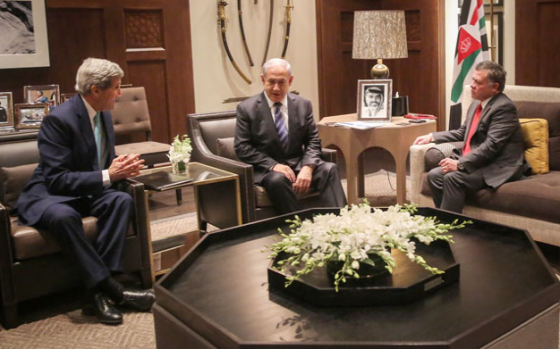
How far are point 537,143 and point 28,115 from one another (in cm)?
306

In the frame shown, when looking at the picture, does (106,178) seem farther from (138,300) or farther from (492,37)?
(492,37)

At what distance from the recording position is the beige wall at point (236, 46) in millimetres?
5777

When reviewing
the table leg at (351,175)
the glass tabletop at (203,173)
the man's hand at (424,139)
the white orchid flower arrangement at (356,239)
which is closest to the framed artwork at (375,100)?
the table leg at (351,175)

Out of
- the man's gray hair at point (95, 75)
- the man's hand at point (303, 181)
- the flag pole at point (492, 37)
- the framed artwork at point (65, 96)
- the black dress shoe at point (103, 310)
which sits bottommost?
the black dress shoe at point (103, 310)

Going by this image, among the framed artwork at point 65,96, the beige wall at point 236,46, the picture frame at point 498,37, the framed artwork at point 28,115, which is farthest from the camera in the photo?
the beige wall at point 236,46

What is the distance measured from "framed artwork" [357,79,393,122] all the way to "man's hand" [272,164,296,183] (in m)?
1.13

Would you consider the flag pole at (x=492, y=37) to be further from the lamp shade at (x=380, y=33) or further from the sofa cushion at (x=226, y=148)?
the sofa cushion at (x=226, y=148)

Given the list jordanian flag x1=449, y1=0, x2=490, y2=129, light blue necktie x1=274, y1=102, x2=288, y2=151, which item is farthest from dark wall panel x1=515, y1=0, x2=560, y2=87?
light blue necktie x1=274, y1=102, x2=288, y2=151

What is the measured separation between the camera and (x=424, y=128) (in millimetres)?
4613

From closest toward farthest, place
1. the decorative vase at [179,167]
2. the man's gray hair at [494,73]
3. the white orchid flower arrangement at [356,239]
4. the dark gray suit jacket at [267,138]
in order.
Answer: the white orchid flower arrangement at [356,239] → the decorative vase at [179,167] → the man's gray hair at [494,73] → the dark gray suit jacket at [267,138]

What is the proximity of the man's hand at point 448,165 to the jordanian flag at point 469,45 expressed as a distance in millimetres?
1140

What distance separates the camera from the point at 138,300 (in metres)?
3.18

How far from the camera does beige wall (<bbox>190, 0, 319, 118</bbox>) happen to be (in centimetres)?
578

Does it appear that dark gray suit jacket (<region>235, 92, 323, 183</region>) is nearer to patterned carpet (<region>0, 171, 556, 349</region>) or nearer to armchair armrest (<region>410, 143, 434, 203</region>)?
armchair armrest (<region>410, 143, 434, 203</region>)
